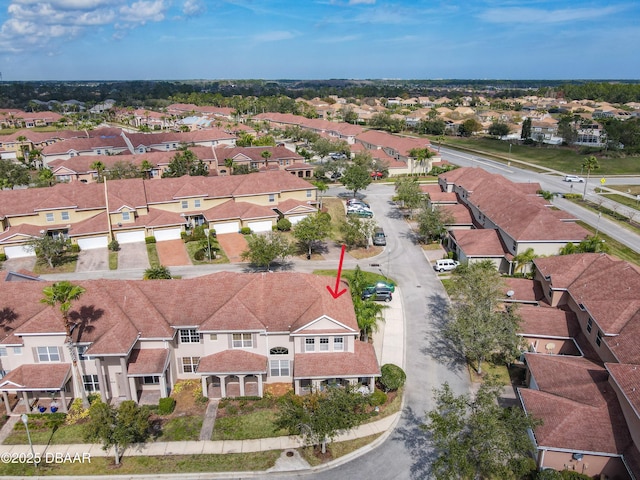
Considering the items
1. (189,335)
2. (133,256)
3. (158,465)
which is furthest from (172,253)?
(158,465)

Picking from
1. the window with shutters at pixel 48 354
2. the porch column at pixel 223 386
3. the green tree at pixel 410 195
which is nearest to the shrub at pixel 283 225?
the green tree at pixel 410 195

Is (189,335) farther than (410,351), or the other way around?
(410,351)

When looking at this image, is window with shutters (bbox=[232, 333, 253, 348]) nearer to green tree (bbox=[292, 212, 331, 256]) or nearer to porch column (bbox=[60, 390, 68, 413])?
porch column (bbox=[60, 390, 68, 413])

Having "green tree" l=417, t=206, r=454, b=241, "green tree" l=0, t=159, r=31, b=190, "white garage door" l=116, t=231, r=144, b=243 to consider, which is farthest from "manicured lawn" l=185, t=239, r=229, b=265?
"green tree" l=0, t=159, r=31, b=190

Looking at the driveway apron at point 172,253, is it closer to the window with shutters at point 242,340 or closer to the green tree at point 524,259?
the window with shutters at point 242,340

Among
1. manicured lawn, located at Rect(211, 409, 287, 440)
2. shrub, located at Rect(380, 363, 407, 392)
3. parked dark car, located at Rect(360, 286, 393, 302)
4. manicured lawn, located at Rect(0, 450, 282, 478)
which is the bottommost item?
manicured lawn, located at Rect(0, 450, 282, 478)

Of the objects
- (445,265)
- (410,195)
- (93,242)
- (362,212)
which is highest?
(410,195)

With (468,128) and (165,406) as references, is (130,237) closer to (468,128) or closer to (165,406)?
(165,406)
